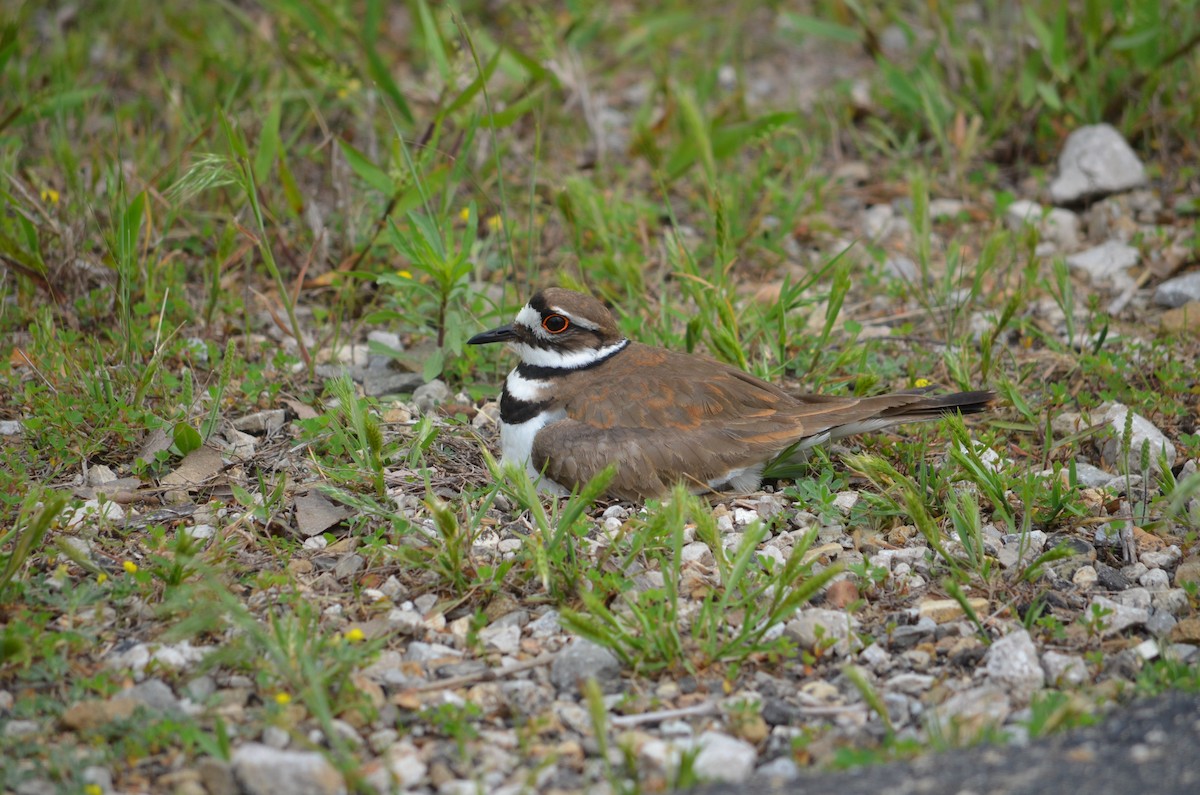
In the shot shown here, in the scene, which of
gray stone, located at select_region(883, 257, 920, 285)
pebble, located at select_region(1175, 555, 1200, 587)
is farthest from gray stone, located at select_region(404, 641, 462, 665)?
gray stone, located at select_region(883, 257, 920, 285)

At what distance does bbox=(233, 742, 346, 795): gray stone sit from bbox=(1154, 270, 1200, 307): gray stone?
4.88 metres

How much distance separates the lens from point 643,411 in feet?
15.7

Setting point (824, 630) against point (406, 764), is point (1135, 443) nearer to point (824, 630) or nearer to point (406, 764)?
point (824, 630)

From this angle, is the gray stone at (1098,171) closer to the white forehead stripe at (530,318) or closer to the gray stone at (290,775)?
the white forehead stripe at (530,318)

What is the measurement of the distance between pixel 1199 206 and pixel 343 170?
476 cm

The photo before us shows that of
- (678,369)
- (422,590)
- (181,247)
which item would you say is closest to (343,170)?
(181,247)

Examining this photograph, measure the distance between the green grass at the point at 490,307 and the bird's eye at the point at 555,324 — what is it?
20.7 inches

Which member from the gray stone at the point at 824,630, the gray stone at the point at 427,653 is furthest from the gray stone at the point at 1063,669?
the gray stone at the point at 427,653

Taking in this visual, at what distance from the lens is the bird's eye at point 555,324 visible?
498 cm

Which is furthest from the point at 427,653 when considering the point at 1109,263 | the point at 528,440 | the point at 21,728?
the point at 1109,263

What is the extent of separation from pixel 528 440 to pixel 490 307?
1.36 meters

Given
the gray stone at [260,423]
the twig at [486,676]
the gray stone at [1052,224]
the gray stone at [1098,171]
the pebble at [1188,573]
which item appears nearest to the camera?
the twig at [486,676]

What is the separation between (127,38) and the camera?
8258mm

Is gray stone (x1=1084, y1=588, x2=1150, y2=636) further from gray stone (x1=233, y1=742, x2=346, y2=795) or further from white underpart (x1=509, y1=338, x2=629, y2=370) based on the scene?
gray stone (x1=233, y1=742, x2=346, y2=795)
